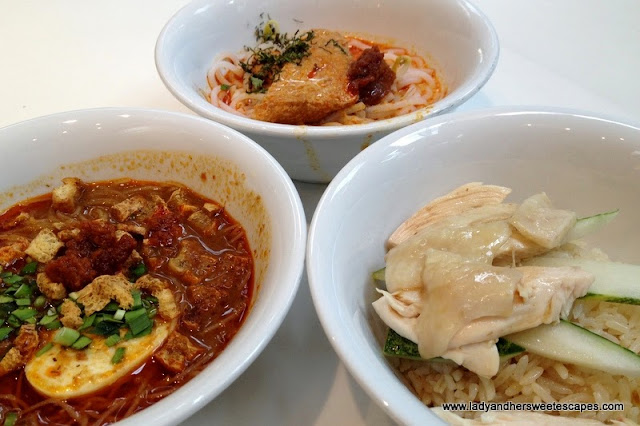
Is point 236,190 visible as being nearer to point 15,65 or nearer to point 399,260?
point 399,260

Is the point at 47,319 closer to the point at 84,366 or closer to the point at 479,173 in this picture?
the point at 84,366

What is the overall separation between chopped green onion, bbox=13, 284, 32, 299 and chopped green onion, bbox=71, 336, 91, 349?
32cm

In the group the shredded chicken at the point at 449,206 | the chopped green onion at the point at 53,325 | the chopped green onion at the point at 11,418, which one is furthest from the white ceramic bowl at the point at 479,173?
the chopped green onion at the point at 11,418

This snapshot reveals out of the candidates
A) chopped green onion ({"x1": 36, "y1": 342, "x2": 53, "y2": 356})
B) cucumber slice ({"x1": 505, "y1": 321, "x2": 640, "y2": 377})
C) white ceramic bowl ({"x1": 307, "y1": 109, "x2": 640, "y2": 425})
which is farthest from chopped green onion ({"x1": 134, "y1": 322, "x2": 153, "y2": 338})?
cucumber slice ({"x1": 505, "y1": 321, "x2": 640, "y2": 377})

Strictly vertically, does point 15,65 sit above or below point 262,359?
above

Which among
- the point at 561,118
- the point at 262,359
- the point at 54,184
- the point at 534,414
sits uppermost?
the point at 561,118

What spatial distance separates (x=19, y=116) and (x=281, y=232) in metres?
2.24

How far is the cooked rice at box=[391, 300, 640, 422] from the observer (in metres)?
1.47

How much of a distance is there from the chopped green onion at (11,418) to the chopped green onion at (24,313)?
0.31m

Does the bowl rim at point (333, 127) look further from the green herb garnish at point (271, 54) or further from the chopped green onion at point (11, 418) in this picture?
the chopped green onion at point (11, 418)

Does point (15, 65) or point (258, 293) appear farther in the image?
point (15, 65)

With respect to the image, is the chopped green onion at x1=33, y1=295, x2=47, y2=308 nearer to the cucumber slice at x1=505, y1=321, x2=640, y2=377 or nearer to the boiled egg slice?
the boiled egg slice

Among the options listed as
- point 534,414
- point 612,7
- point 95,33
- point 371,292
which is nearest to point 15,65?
point 95,33

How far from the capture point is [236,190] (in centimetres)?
197
